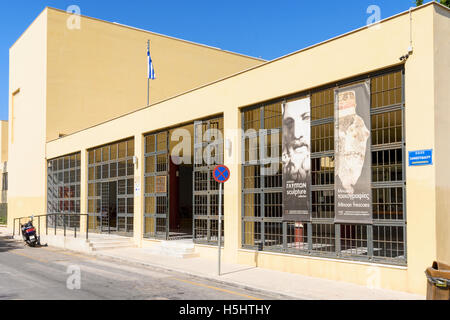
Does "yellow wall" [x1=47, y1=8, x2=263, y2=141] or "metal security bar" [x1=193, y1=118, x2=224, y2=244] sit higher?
"yellow wall" [x1=47, y1=8, x2=263, y2=141]

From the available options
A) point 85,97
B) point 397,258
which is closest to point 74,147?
point 85,97

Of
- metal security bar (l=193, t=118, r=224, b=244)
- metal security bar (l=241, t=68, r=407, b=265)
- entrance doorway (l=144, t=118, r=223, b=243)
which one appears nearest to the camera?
metal security bar (l=241, t=68, r=407, b=265)

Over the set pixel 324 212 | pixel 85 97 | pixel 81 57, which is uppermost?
pixel 81 57

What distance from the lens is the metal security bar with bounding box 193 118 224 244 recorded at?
16656 millimetres

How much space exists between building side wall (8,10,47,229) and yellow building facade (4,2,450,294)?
8669mm

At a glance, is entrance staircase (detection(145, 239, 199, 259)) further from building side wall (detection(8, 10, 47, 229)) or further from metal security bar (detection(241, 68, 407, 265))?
building side wall (detection(8, 10, 47, 229))

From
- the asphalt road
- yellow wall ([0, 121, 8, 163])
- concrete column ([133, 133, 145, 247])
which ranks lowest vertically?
the asphalt road

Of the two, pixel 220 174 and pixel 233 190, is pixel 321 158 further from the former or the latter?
pixel 233 190

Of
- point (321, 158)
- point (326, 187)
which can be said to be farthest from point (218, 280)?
point (321, 158)

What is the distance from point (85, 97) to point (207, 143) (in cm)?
1656

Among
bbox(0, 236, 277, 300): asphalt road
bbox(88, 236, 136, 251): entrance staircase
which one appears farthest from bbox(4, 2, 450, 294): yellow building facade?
bbox(0, 236, 277, 300): asphalt road

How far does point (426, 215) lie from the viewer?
1005 centimetres

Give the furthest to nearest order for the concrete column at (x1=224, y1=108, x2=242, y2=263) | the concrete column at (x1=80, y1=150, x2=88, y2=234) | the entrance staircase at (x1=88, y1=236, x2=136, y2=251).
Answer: the concrete column at (x1=80, y1=150, x2=88, y2=234), the entrance staircase at (x1=88, y1=236, x2=136, y2=251), the concrete column at (x1=224, y1=108, x2=242, y2=263)
